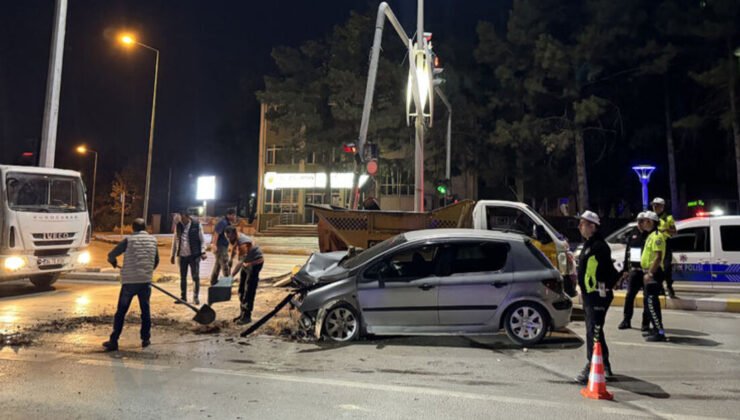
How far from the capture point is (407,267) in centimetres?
705

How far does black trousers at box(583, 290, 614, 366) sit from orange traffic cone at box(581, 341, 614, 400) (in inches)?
12.7

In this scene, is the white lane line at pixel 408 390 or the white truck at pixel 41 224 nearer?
the white lane line at pixel 408 390

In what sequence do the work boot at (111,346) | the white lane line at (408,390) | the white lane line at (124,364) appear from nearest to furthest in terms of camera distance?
1. the white lane line at (408,390)
2. the white lane line at (124,364)
3. the work boot at (111,346)

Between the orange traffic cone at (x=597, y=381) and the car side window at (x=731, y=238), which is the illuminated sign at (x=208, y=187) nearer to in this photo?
the car side window at (x=731, y=238)

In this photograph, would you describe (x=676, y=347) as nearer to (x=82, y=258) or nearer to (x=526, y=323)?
(x=526, y=323)

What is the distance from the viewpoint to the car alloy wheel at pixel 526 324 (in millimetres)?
6684

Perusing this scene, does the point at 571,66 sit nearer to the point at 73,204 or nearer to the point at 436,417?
the point at 73,204

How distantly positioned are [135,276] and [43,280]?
7.04 m

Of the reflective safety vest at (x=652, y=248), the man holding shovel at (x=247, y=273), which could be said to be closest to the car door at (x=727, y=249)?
the reflective safety vest at (x=652, y=248)

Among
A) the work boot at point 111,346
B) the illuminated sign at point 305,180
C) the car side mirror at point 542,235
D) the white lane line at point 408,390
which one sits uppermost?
the illuminated sign at point 305,180

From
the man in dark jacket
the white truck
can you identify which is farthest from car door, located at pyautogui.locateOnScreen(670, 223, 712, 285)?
the white truck

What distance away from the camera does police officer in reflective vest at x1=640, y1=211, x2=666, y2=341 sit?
6.97 m

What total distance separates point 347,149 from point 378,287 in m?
7.45

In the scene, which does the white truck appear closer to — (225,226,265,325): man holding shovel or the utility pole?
the utility pole
